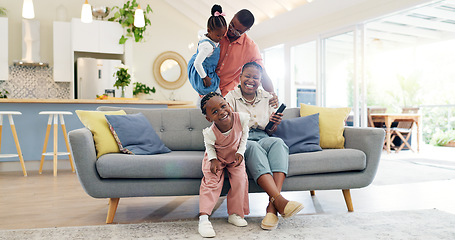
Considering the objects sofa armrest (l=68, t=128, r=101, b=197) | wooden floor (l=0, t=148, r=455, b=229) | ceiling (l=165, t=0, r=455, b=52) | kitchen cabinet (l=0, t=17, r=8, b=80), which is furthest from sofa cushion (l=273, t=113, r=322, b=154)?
kitchen cabinet (l=0, t=17, r=8, b=80)

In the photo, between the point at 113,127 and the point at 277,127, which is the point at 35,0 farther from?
the point at 277,127

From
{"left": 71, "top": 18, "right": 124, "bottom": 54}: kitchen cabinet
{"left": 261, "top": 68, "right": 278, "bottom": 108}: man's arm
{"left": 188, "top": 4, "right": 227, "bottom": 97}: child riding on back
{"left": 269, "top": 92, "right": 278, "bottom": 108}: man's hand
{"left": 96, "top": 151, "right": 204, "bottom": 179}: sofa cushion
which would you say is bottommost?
{"left": 96, "top": 151, "right": 204, "bottom": 179}: sofa cushion

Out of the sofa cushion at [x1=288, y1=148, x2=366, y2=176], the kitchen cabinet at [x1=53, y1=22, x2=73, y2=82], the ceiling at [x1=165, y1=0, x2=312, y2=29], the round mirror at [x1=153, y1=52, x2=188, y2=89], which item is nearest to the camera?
the sofa cushion at [x1=288, y1=148, x2=366, y2=176]

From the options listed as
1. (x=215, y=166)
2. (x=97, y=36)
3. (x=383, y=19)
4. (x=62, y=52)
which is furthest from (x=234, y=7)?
(x=215, y=166)

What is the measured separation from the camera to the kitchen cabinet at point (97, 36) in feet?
22.5

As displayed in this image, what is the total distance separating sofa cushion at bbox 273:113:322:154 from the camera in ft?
8.91

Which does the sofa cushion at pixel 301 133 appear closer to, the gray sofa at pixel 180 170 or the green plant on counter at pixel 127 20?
the gray sofa at pixel 180 170

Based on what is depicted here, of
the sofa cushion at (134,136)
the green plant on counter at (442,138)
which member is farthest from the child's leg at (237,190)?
the green plant on counter at (442,138)

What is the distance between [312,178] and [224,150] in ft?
2.21

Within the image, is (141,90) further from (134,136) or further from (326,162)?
(326,162)

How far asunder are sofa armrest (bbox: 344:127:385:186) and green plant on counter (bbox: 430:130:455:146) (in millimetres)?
6449

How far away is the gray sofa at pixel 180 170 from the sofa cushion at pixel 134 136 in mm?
176

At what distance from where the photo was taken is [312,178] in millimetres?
2531

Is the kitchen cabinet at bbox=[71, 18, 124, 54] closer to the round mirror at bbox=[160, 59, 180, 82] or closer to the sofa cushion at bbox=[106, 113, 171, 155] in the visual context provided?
the round mirror at bbox=[160, 59, 180, 82]
